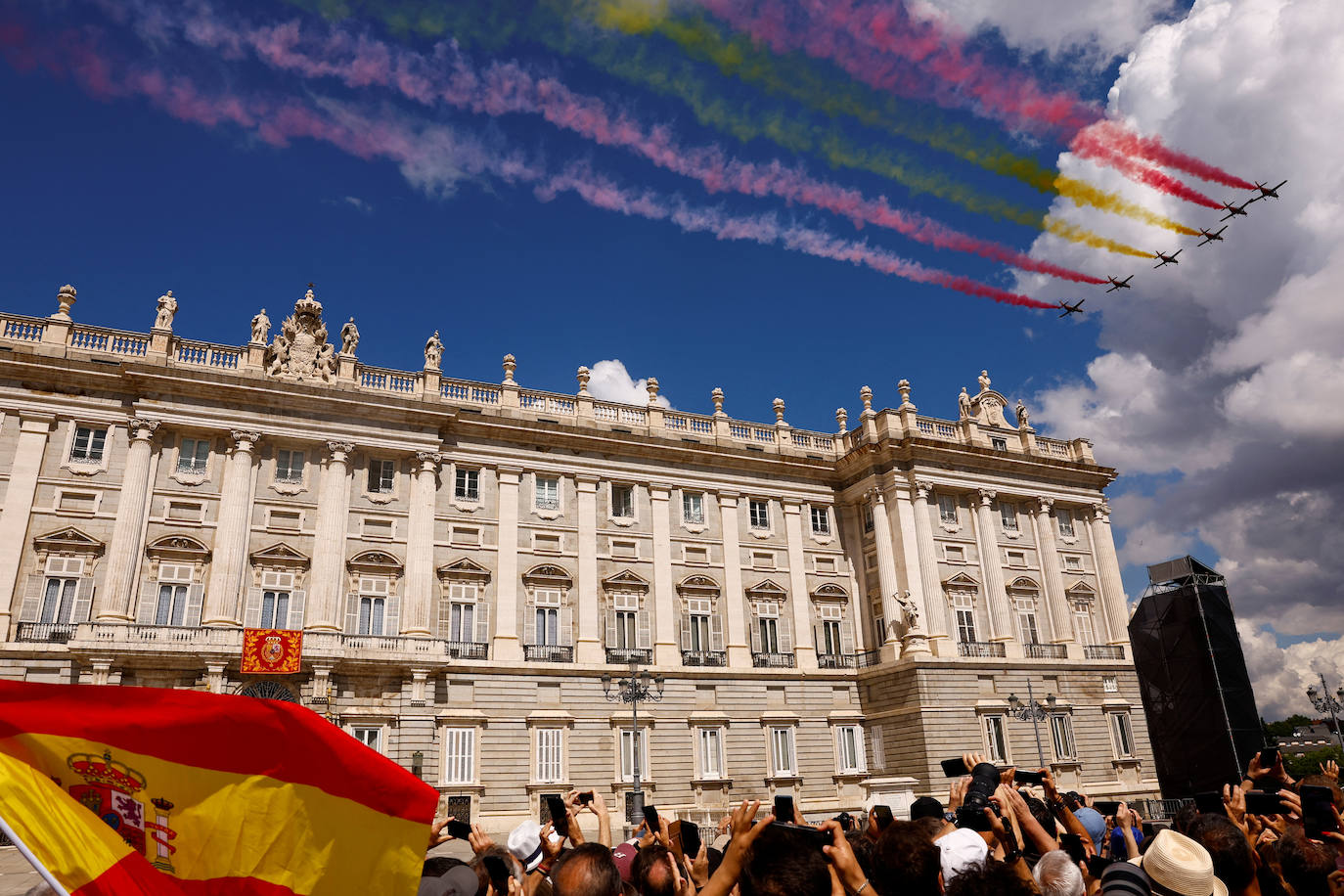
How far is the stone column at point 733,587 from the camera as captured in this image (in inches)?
1451

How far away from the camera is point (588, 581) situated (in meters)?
35.2

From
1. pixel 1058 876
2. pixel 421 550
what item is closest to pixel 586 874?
pixel 1058 876

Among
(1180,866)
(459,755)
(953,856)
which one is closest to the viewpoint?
(1180,866)

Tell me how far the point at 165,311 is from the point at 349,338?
20.6ft

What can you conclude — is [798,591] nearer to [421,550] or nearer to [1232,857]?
[421,550]

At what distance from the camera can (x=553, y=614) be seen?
1362 inches

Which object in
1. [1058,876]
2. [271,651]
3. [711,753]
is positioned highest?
[271,651]

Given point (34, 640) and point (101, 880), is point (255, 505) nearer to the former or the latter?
point (34, 640)

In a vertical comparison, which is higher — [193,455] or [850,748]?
[193,455]

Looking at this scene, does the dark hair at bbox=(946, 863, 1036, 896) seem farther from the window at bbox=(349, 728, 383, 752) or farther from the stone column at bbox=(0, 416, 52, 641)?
the stone column at bbox=(0, 416, 52, 641)

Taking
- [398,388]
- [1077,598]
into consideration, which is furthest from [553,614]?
[1077,598]

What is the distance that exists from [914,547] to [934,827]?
34.5 meters

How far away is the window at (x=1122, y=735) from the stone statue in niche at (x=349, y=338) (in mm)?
35243

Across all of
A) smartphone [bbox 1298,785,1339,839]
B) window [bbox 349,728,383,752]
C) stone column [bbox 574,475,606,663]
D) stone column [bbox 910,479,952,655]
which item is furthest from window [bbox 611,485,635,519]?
smartphone [bbox 1298,785,1339,839]
